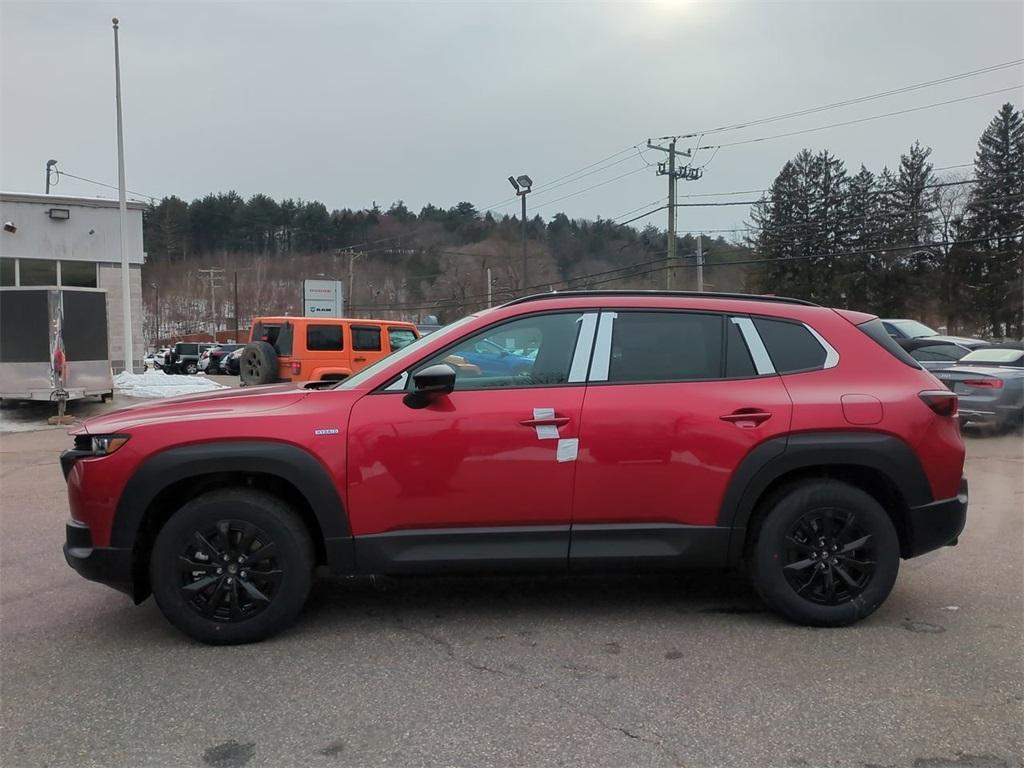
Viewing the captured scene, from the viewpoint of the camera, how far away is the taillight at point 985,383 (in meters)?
11.1

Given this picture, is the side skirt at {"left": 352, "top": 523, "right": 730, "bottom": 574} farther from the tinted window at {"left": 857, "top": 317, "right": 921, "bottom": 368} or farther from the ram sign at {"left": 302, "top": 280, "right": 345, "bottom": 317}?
the ram sign at {"left": 302, "top": 280, "right": 345, "bottom": 317}

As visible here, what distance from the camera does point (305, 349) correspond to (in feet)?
49.1

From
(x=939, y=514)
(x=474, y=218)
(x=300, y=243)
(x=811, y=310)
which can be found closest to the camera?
(x=939, y=514)

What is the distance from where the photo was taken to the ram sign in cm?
4284

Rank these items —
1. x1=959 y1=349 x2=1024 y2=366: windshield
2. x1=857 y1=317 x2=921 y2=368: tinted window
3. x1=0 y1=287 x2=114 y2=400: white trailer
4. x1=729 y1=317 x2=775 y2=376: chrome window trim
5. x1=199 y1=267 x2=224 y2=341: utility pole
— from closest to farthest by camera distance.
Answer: x1=729 y1=317 x2=775 y2=376: chrome window trim
x1=857 y1=317 x2=921 y2=368: tinted window
x1=959 y1=349 x2=1024 y2=366: windshield
x1=0 y1=287 x2=114 y2=400: white trailer
x1=199 y1=267 x2=224 y2=341: utility pole

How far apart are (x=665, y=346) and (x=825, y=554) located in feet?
4.46

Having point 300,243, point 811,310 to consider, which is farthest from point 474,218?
point 811,310

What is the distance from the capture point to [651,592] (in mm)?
4559

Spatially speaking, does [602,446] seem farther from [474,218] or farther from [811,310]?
[474,218]

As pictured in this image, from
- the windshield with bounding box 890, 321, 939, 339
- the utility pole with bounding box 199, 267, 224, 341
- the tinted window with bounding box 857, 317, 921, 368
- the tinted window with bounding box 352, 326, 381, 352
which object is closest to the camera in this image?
the tinted window with bounding box 857, 317, 921, 368

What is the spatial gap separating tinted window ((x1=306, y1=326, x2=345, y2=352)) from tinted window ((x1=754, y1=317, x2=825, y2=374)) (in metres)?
12.2

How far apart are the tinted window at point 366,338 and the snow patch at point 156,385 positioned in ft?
12.2

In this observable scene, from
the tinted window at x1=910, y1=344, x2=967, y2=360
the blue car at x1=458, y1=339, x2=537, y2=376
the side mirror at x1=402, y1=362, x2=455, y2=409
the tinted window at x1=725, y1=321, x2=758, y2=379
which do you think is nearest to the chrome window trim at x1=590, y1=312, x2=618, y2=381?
the blue car at x1=458, y1=339, x2=537, y2=376

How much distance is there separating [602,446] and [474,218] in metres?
62.4
